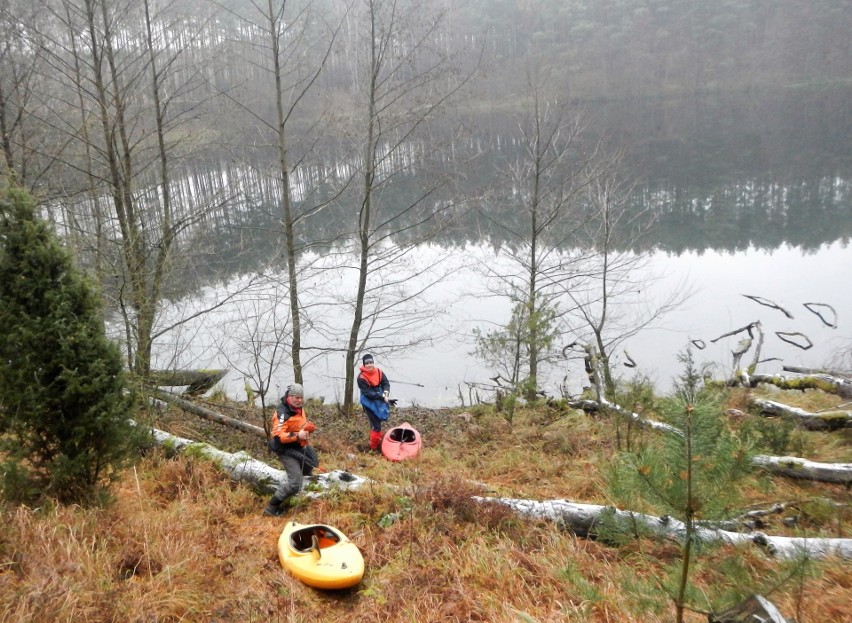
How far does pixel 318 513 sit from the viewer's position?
567 cm

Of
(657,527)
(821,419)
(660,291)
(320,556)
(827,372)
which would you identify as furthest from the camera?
(660,291)

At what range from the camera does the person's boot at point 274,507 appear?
19.0 ft

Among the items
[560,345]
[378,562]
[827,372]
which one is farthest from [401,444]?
[827,372]

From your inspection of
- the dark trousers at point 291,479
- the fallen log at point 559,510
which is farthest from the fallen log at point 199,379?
the dark trousers at point 291,479

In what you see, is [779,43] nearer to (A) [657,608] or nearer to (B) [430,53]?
(B) [430,53]

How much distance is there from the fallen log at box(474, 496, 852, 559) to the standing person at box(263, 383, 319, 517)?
1.90 metres

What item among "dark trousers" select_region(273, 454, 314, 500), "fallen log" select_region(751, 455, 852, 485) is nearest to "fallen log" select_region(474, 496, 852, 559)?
"fallen log" select_region(751, 455, 852, 485)

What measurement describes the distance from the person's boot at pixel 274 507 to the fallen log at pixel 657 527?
6.55ft

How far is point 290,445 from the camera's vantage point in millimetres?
6203

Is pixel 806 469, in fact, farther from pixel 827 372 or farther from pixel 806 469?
pixel 827 372

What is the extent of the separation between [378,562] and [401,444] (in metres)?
4.06

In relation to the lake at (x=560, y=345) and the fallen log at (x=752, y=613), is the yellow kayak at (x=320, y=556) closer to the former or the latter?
the fallen log at (x=752, y=613)

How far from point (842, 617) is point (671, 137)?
38781 millimetres

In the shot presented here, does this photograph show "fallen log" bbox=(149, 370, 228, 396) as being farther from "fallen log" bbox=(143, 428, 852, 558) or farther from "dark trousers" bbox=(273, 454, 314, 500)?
"dark trousers" bbox=(273, 454, 314, 500)
